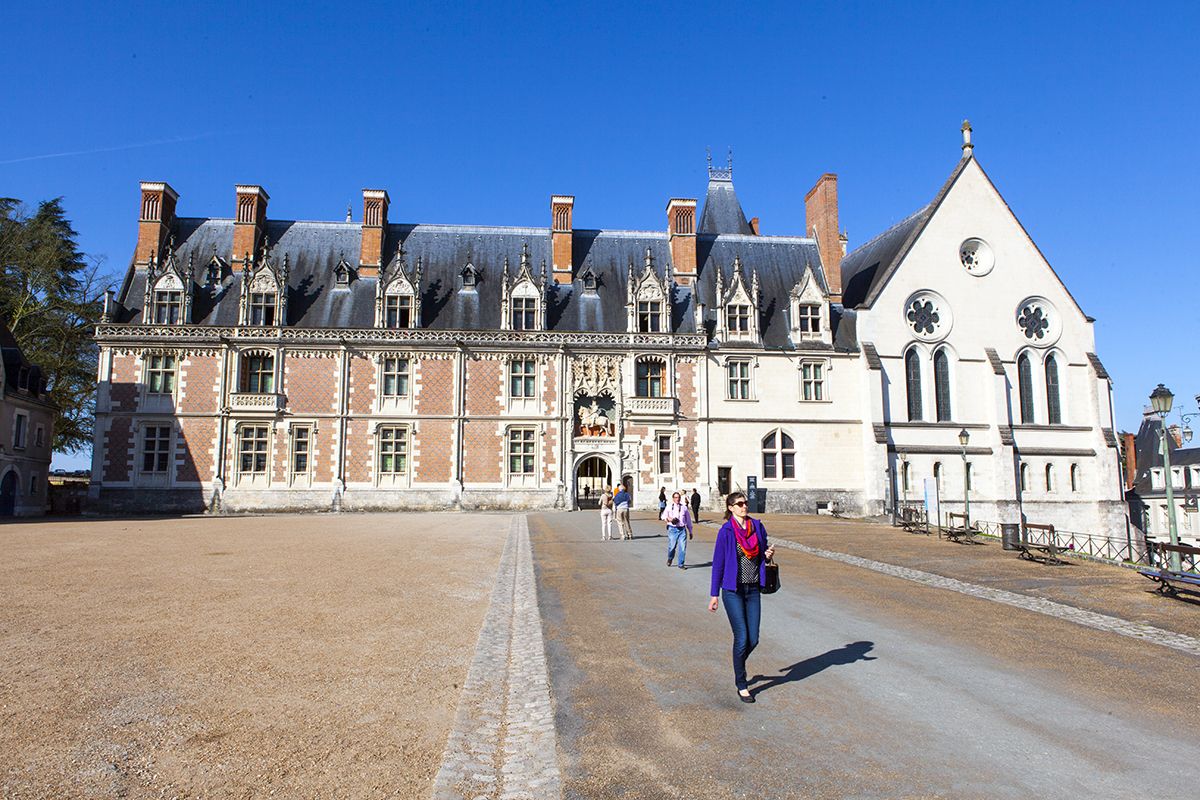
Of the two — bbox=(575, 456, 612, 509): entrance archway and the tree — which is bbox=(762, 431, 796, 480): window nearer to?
bbox=(575, 456, 612, 509): entrance archway

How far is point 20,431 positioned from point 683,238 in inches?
1343

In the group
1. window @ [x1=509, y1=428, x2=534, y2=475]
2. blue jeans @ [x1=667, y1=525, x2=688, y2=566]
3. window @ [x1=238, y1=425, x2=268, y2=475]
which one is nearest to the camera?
blue jeans @ [x1=667, y1=525, x2=688, y2=566]

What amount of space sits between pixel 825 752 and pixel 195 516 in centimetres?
3514

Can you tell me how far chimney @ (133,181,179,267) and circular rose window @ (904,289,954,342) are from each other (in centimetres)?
3858

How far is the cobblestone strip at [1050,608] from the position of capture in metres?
9.75

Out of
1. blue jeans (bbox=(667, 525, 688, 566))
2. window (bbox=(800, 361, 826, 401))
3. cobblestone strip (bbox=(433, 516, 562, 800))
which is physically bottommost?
cobblestone strip (bbox=(433, 516, 562, 800))

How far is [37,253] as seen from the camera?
132ft

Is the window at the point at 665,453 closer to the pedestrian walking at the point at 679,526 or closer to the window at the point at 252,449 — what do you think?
the window at the point at 252,449

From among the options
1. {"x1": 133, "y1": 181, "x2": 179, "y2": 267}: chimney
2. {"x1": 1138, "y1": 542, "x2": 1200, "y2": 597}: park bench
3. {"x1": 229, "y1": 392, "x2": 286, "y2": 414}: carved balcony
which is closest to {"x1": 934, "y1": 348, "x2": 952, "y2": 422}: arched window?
{"x1": 1138, "y1": 542, "x2": 1200, "y2": 597}: park bench

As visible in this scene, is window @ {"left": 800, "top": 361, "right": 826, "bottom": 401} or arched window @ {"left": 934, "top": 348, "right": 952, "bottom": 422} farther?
window @ {"left": 800, "top": 361, "right": 826, "bottom": 401}

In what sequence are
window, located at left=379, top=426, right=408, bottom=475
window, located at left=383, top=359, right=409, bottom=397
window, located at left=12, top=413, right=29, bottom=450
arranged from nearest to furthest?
window, located at left=12, top=413, right=29, bottom=450, window, located at left=379, top=426, right=408, bottom=475, window, located at left=383, top=359, right=409, bottom=397

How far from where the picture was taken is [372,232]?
4009 cm

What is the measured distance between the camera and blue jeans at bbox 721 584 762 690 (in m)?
6.99

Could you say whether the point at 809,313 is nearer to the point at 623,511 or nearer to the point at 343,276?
the point at 623,511
